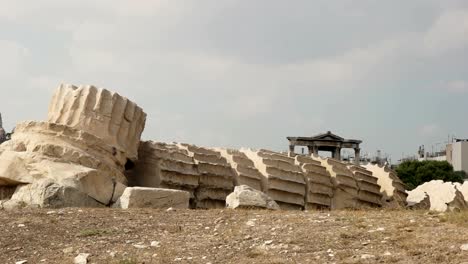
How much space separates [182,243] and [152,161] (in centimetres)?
632

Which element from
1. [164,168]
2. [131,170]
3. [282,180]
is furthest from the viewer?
[282,180]

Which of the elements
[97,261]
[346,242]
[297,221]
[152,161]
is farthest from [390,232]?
[152,161]

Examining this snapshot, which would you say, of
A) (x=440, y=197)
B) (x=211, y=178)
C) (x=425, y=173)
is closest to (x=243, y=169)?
(x=211, y=178)

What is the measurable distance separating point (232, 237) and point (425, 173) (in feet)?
152

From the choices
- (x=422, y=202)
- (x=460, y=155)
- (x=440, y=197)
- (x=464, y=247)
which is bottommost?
(x=464, y=247)

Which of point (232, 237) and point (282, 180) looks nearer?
point (232, 237)

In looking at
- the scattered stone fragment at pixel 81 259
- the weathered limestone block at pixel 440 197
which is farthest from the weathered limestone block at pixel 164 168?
the weathered limestone block at pixel 440 197

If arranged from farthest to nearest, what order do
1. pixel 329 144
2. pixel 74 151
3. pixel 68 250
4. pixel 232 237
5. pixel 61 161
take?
1. pixel 329 144
2. pixel 74 151
3. pixel 61 161
4. pixel 232 237
5. pixel 68 250

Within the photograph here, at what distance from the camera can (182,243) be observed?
25.1 ft

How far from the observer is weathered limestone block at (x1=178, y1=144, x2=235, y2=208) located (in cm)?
1394

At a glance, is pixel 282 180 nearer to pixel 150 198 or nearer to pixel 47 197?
pixel 150 198

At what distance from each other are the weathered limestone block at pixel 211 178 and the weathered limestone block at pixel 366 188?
159 inches

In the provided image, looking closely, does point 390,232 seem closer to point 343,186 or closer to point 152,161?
point 152,161

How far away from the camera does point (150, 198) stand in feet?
37.1
